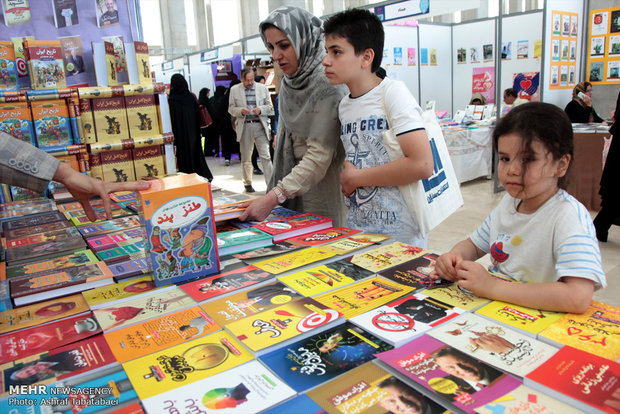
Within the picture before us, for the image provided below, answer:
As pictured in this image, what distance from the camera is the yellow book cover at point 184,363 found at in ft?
2.28

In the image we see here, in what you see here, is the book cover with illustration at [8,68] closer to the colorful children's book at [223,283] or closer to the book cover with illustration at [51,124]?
the book cover with illustration at [51,124]

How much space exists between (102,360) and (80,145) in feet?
6.86

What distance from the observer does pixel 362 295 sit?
3.18ft

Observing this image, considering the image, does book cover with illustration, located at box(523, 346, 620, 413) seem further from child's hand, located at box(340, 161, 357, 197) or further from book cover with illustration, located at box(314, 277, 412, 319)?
child's hand, located at box(340, 161, 357, 197)

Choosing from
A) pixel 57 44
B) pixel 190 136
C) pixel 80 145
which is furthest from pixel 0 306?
pixel 190 136

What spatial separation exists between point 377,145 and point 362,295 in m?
0.64

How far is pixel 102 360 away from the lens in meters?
0.77

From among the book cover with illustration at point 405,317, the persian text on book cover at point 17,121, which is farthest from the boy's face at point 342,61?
the persian text on book cover at point 17,121

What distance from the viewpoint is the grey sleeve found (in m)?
1.17

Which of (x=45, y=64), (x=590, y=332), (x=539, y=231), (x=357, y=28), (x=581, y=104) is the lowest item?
(x=590, y=332)

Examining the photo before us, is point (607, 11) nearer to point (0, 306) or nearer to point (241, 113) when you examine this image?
point (241, 113)

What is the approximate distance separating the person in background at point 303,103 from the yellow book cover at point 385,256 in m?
Answer: 0.50

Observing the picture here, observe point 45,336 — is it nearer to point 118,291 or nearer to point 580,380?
point 118,291

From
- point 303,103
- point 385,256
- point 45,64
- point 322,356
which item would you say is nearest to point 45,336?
point 322,356
